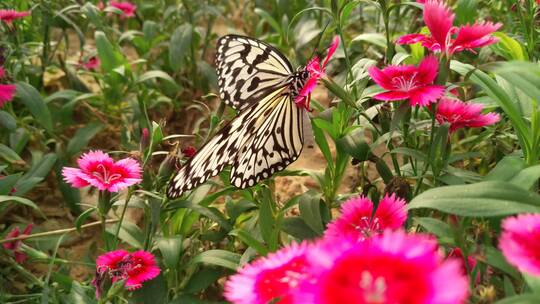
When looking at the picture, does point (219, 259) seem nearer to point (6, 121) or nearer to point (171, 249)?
point (171, 249)

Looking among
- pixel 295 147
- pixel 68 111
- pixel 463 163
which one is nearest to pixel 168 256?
pixel 295 147

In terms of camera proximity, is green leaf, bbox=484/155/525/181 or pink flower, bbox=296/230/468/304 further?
green leaf, bbox=484/155/525/181

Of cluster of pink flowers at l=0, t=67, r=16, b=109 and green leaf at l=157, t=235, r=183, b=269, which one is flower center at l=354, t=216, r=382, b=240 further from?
cluster of pink flowers at l=0, t=67, r=16, b=109

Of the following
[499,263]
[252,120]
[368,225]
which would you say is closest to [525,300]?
[499,263]

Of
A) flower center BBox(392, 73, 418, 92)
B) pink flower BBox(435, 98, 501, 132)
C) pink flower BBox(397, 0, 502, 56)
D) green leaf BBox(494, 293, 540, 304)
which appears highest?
pink flower BBox(397, 0, 502, 56)

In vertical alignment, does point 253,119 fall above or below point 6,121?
above

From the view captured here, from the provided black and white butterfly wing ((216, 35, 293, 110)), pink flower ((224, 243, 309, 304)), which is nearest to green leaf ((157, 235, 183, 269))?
black and white butterfly wing ((216, 35, 293, 110))
